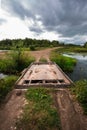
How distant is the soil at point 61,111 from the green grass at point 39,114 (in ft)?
0.66

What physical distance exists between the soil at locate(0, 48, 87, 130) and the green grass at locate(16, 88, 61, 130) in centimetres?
20

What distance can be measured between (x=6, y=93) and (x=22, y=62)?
1456 cm

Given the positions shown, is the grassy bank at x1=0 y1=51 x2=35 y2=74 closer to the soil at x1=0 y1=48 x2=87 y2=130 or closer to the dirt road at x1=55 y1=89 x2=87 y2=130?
the soil at x1=0 y1=48 x2=87 y2=130

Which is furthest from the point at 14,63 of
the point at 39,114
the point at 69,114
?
the point at 69,114

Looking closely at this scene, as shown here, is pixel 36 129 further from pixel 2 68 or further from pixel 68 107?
pixel 2 68

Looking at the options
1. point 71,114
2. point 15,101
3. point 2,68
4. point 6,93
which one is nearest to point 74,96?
point 71,114

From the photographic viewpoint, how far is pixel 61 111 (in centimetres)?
638

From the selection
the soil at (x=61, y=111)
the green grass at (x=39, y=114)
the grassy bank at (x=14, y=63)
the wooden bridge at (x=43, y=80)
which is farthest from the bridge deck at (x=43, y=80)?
the grassy bank at (x=14, y=63)

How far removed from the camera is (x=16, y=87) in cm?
923

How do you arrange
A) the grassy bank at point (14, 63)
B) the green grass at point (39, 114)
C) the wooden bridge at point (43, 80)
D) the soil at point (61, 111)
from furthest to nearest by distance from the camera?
the grassy bank at point (14, 63), the wooden bridge at point (43, 80), the soil at point (61, 111), the green grass at point (39, 114)

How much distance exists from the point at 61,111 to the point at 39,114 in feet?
2.58

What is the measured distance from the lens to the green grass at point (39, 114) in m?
5.46

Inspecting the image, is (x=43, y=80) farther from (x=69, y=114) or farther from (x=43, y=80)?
(x=69, y=114)

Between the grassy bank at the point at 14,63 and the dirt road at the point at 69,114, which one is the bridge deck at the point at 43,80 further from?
the grassy bank at the point at 14,63
